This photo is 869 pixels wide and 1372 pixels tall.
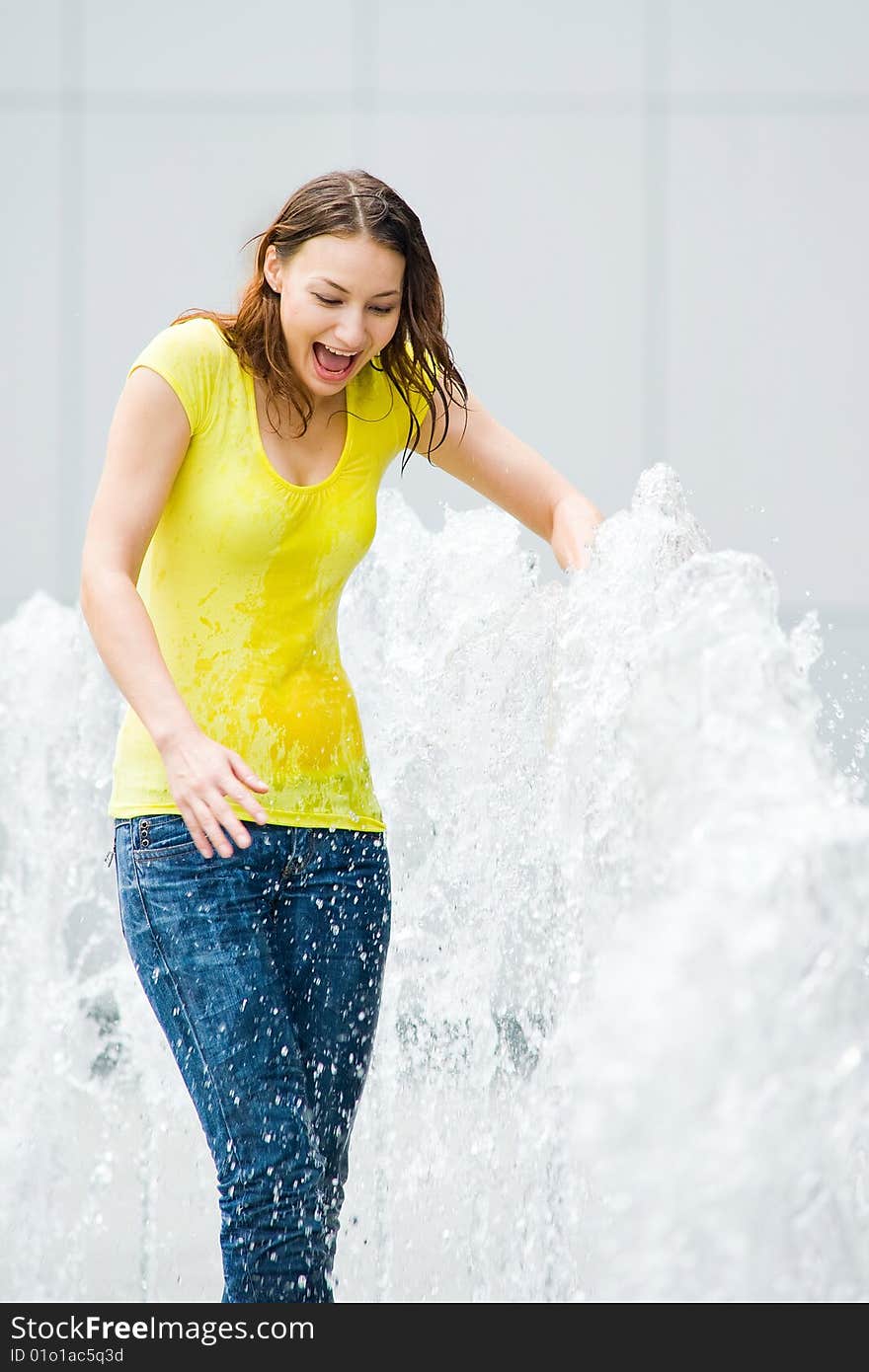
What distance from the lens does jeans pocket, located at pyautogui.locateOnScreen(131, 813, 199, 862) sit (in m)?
1.81

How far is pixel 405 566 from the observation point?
380cm

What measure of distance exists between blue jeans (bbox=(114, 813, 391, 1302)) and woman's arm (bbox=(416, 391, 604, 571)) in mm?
544

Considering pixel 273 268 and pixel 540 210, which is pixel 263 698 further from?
pixel 540 210

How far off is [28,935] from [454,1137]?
62.3 inches

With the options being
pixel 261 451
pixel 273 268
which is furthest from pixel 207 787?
pixel 273 268

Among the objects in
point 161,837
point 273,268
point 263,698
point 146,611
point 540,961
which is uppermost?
point 273,268

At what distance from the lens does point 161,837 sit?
1.83 meters

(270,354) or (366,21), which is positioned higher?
(366,21)

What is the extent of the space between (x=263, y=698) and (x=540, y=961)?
0.83 m

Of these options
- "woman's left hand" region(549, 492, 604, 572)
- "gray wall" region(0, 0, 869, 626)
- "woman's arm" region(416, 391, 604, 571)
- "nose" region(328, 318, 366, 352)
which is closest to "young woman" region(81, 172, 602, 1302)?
"nose" region(328, 318, 366, 352)

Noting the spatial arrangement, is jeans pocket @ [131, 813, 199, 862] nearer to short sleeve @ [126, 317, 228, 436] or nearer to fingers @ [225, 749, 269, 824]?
fingers @ [225, 749, 269, 824]
